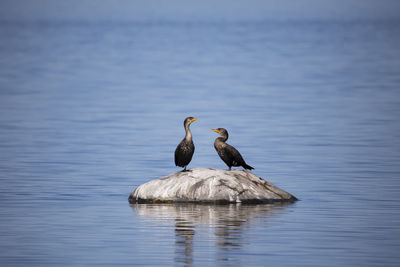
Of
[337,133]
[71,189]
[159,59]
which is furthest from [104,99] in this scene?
[159,59]

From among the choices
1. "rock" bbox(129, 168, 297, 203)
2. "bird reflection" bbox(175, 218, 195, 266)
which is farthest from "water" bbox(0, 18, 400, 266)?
"rock" bbox(129, 168, 297, 203)

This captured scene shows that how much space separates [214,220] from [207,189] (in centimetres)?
193

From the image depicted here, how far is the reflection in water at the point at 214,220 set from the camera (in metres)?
16.0

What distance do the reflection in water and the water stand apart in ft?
0.12

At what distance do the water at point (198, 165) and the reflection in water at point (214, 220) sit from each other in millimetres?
38

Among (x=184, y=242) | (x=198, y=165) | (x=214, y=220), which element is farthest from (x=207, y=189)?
(x=198, y=165)

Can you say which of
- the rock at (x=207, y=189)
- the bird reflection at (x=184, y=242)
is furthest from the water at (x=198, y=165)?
the rock at (x=207, y=189)

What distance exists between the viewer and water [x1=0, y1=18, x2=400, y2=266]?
1631cm

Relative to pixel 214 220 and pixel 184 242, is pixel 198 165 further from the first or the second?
pixel 184 242

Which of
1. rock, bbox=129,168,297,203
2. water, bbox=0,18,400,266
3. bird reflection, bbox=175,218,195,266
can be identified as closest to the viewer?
bird reflection, bbox=175,218,195,266

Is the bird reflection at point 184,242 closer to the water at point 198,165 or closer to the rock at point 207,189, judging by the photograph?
the water at point 198,165

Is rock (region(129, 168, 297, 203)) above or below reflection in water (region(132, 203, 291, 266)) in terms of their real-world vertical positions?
above

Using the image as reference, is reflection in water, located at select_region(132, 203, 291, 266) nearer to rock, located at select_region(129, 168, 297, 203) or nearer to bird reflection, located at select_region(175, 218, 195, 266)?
bird reflection, located at select_region(175, 218, 195, 266)

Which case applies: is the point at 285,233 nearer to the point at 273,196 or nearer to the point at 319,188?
the point at 273,196
